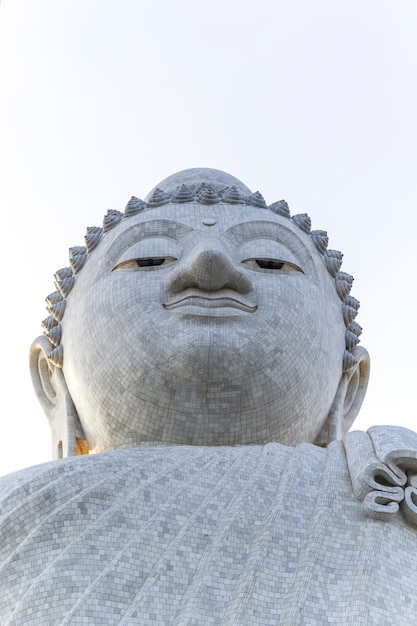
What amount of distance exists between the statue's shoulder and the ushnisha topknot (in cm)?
217

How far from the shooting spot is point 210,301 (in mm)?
8664

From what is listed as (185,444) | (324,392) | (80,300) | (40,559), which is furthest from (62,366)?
(40,559)

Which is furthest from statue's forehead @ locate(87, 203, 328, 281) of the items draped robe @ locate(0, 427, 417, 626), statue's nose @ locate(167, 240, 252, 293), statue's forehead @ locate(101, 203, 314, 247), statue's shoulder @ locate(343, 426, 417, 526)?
statue's shoulder @ locate(343, 426, 417, 526)

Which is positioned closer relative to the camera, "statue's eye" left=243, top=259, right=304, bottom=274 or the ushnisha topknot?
"statue's eye" left=243, top=259, right=304, bottom=274

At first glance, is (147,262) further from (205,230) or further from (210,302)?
(210,302)

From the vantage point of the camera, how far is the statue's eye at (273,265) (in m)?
9.02

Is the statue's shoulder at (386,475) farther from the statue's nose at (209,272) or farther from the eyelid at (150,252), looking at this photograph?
the eyelid at (150,252)

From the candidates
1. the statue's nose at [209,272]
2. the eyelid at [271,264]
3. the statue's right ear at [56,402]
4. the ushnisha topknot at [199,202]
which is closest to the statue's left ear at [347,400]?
the ushnisha topknot at [199,202]

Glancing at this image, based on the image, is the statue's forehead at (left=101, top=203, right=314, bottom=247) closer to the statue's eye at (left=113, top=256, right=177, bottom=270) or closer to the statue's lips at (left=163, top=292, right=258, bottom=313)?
the statue's eye at (left=113, top=256, right=177, bottom=270)

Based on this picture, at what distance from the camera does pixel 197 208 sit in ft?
31.1

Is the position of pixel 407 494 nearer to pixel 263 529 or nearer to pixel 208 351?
pixel 263 529

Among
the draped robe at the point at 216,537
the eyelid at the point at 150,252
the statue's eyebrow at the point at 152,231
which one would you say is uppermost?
the statue's eyebrow at the point at 152,231

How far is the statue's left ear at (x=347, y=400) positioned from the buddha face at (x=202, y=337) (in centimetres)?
15

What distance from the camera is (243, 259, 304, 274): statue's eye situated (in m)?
9.02
